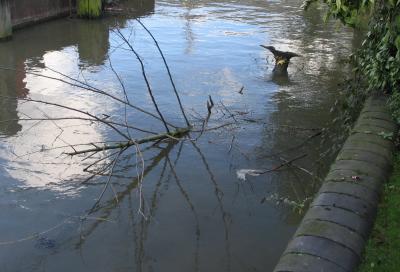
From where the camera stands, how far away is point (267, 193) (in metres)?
5.70

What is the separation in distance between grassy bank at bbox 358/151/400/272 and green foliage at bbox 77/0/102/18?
12254 millimetres

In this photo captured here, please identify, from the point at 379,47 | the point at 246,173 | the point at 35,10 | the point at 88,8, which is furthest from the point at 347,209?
the point at 88,8

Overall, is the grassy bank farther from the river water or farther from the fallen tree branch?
the fallen tree branch

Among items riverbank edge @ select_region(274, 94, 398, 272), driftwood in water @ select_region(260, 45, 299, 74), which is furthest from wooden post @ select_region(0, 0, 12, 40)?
riverbank edge @ select_region(274, 94, 398, 272)

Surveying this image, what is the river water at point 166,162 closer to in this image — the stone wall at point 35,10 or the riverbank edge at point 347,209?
the riverbank edge at point 347,209

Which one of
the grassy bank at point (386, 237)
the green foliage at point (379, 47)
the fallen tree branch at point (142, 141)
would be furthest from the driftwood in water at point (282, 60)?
the grassy bank at point (386, 237)

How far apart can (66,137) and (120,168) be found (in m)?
1.11

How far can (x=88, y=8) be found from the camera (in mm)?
15328

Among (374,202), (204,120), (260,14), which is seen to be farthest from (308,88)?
(260,14)

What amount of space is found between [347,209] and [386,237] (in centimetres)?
35

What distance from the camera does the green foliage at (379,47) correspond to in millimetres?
5668

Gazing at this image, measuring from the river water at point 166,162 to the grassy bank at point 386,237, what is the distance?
3.01 feet

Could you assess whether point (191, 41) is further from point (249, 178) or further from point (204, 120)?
point (249, 178)

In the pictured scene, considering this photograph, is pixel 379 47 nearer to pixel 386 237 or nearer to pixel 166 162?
pixel 166 162
